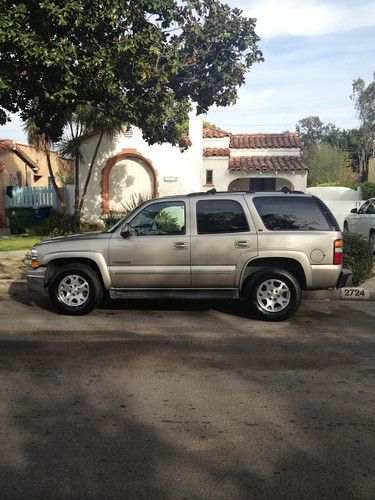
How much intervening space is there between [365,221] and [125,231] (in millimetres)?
8537

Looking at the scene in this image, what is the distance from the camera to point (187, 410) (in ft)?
12.6

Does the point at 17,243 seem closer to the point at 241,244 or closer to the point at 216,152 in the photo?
the point at 241,244

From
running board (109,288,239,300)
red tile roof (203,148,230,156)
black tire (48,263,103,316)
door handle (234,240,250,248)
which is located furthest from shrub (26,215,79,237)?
door handle (234,240,250,248)

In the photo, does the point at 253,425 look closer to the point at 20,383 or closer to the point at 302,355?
the point at 302,355

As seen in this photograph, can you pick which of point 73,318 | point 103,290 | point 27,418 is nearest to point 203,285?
point 103,290

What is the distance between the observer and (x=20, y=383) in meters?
4.36

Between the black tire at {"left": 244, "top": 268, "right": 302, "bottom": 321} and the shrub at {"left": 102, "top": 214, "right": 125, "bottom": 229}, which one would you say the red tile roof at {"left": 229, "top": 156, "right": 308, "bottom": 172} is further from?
the black tire at {"left": 244, "top": 268, "right": 302, "bottom": 321}

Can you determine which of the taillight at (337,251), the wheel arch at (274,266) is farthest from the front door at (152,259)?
the taillight at (337,251)

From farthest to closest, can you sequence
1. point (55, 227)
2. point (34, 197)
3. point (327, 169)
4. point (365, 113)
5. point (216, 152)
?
point (365, 113) → point (327, 169) → point (216, 152) → point (34, 197) → point (55, 227)

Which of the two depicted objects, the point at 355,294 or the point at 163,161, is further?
the point at 163,161

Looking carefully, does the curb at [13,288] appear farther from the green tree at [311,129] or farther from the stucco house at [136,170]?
the green tree at [311,129]

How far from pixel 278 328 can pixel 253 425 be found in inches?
111

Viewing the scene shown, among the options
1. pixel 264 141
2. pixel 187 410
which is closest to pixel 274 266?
pixel 187 410

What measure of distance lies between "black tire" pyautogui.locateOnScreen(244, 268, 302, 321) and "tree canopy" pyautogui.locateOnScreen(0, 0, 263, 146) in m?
5.71
